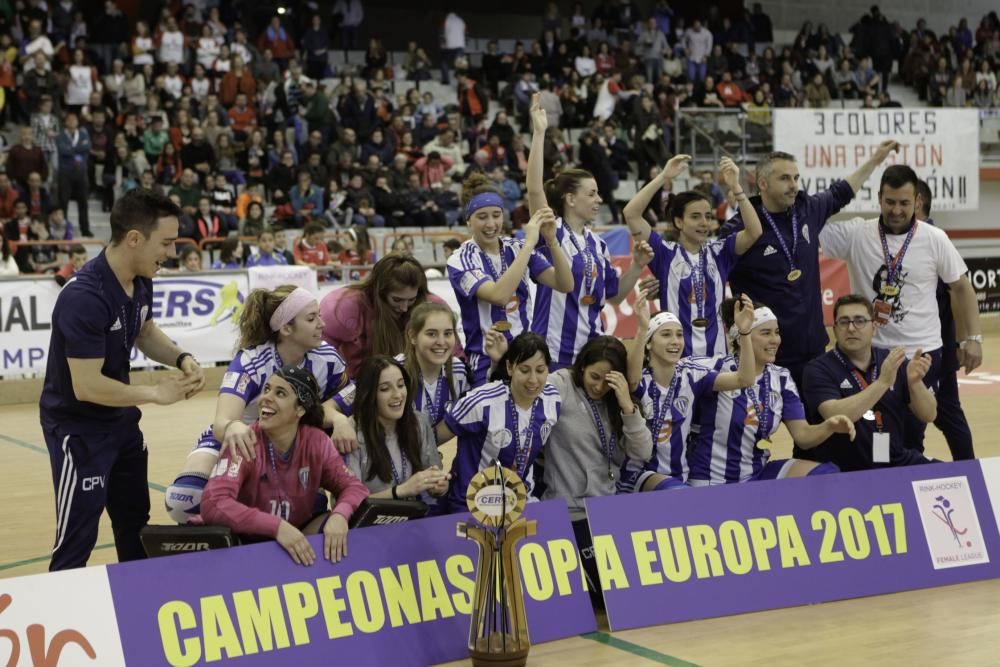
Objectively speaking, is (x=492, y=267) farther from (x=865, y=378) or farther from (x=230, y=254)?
(x=230, y=254)

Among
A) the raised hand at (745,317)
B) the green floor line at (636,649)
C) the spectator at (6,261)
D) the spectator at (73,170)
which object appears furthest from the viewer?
the spectator at (73,170)

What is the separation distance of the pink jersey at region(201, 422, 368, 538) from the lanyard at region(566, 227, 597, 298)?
7.15 ft

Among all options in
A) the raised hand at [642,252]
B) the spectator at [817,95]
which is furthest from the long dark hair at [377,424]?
the spectator at [817,95]

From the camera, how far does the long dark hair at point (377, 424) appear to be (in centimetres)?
588

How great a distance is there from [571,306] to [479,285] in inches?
27.7

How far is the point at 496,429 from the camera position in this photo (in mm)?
6055

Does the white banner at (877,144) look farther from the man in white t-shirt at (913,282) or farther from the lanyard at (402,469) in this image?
the lanyard at (402,469)

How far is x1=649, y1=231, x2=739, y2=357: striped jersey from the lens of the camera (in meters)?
7.34

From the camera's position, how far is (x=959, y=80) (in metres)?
27.8

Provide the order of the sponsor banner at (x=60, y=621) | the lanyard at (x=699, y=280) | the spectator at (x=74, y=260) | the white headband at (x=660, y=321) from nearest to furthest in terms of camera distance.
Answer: the sponsor banner at (x=60, y=621), the white headband at (x=660, y=321), the lanyard at (x=699, y=280), the spectator at (x=74, y=260)

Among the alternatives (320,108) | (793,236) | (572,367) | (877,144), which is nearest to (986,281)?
(877,144)

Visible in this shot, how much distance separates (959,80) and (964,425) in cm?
2234

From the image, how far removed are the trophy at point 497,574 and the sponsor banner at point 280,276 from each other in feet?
33.8

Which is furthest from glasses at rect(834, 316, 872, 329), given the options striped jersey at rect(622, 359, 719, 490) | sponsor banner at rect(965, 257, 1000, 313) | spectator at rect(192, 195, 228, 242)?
sponsor banner at rect(965, 257, 1000, 313)
